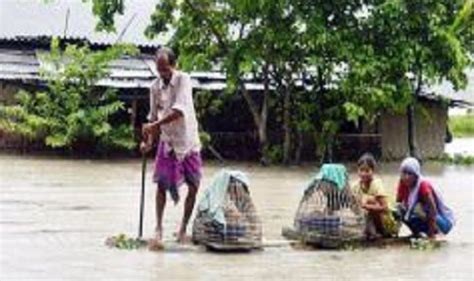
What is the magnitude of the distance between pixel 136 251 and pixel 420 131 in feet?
58.8

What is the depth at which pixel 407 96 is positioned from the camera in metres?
21.7

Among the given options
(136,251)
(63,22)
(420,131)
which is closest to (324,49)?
(420,131)

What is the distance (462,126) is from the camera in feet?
132

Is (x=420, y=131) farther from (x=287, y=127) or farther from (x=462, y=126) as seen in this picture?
(x=462, y=126)

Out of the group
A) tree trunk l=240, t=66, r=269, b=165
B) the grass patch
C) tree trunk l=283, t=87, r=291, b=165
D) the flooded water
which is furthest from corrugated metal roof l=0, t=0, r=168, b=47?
the grass patch

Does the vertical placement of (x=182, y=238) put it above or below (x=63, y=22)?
below

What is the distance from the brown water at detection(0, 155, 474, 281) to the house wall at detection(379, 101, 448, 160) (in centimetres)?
927

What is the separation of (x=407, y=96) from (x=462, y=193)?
5.36 meters

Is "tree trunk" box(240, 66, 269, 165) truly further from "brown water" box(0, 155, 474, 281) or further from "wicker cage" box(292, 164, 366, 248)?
"wicker cage" box(292, 164, 366, 248)

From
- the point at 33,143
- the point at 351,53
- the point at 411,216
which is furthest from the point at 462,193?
the point at 33,143

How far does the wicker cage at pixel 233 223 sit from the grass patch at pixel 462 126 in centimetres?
2977

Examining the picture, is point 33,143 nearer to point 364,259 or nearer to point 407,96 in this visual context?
point 407,96

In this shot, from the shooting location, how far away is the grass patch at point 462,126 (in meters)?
39.0

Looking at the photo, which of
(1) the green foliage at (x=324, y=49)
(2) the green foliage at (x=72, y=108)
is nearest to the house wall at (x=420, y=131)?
(1) the green foliage at (x=324, y=49)
